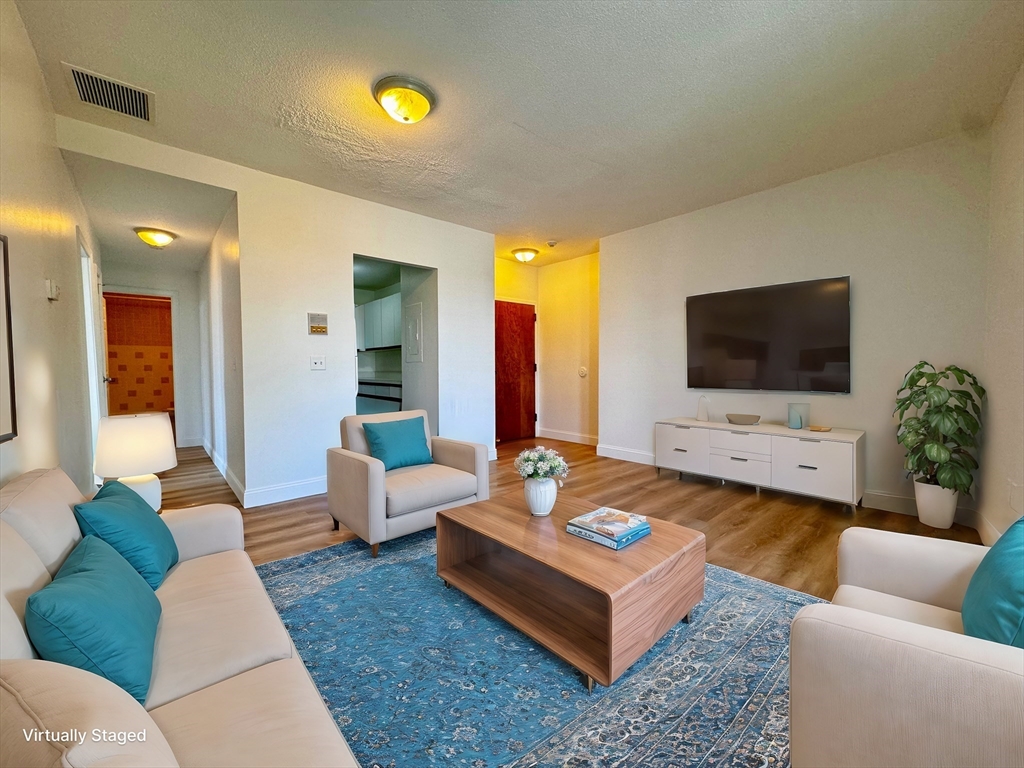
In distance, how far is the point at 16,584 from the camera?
91cm

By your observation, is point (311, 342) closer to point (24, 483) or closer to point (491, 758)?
point (24, 483)

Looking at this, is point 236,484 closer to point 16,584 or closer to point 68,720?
point 16,584

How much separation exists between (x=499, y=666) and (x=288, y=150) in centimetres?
352

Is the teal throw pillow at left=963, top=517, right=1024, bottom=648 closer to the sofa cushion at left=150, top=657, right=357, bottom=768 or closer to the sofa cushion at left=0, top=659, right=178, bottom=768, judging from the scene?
the sofa cushion at left=150, top=657, right=357, bottom=768

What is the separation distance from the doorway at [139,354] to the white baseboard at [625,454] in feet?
20.3

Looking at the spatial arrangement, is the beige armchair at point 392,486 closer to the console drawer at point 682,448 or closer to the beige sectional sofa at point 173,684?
the beige sectional sofa at point 173,684

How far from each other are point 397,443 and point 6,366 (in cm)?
179

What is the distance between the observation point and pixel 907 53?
7.09ft

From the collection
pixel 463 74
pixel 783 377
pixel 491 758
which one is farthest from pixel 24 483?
pixel 783 377

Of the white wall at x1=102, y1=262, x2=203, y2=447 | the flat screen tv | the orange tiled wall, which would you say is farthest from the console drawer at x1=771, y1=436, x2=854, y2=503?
the orange tiled wall

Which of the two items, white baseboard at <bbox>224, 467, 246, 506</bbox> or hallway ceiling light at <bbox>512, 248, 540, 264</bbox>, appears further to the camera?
hallway ceiling light at <bbox>512, 248, 540, 264</bbox>

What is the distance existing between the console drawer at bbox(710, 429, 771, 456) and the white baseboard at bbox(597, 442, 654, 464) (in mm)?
1062

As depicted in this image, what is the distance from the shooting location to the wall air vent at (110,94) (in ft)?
7.57

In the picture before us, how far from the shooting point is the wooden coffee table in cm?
146
